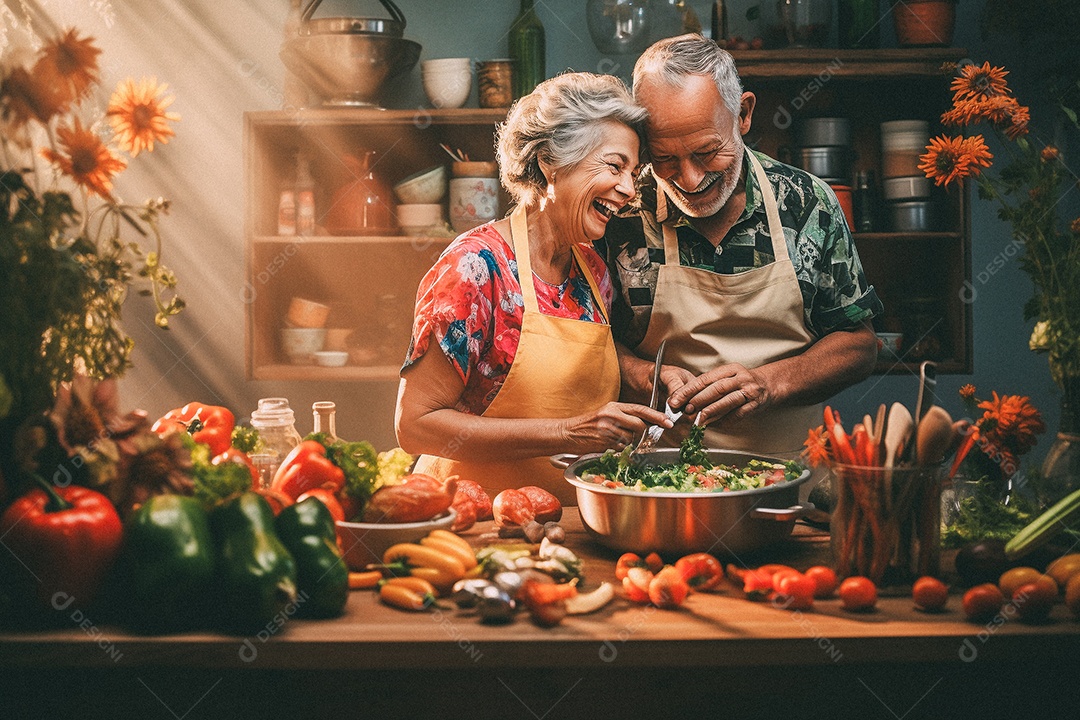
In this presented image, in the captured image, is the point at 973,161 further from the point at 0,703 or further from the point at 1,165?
the point at 0,703

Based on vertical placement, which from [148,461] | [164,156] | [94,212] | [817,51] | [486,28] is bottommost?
[148,461]

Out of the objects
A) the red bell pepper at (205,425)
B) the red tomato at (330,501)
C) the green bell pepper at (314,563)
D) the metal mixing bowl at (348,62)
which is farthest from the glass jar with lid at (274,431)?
the metal mixing bowl at (348,62)

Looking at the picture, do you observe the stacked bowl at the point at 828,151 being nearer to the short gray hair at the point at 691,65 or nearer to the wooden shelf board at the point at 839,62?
the wooden shelf board at the point at 839,62

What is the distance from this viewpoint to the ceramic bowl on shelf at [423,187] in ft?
10.4

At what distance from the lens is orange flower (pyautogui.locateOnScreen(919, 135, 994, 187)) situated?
139 cm

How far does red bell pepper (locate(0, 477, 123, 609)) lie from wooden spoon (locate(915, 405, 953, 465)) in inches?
42.6

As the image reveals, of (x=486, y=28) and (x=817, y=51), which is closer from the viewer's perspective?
(x=817, y=51)

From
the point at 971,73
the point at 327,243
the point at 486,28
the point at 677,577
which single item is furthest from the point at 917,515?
the point at 486,28

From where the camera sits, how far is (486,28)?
11.4ft

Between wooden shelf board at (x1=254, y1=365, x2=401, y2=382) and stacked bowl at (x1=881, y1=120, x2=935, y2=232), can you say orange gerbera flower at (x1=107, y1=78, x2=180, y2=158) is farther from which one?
stacked bowl at (x1=881, y1=120, x2=935, y2=232)

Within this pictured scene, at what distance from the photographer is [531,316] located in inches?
80.4

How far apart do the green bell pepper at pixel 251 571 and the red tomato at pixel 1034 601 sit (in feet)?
3.10

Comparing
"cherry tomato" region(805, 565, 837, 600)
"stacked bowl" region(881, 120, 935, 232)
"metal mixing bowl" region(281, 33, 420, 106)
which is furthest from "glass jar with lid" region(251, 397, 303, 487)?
"stacked bowl" region(881, 120, 935, 232)

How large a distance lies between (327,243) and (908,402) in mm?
2362
